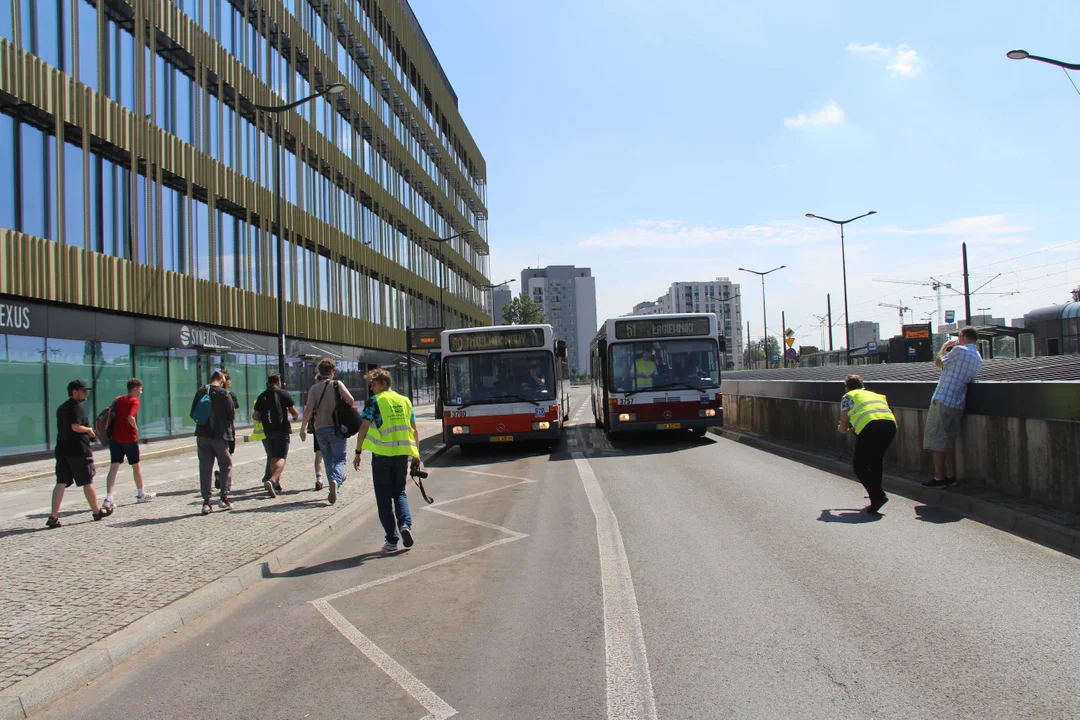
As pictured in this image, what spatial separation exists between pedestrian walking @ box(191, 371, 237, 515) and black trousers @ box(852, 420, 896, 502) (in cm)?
743

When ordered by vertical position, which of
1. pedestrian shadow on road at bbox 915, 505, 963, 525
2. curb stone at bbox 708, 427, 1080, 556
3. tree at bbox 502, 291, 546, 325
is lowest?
pedestrian shadow on road at bbox 915, 505, 963, 525

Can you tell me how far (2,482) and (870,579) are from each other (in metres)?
15.3

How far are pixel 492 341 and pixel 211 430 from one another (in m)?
7.98

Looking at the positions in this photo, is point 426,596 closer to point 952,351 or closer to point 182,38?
point 952,351

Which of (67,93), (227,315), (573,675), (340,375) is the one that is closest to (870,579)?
(573,675)

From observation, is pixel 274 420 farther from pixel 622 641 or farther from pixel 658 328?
pixel 658 328

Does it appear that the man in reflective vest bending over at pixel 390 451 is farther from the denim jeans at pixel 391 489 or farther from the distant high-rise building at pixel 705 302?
the distant high-rise building at pixel 705 302

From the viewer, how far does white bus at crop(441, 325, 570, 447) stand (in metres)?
16.6

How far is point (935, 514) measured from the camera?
8500 millimetres

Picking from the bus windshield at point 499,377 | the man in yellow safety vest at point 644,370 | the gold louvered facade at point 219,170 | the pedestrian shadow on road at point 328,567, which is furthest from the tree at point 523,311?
the pedestrian shadow on road at point 328,567

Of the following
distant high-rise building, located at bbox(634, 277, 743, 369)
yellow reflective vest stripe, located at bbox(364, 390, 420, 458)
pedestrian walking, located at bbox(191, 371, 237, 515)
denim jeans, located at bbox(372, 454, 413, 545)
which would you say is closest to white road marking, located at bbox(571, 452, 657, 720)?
denim jeans, located at bbox(372, 454, 413, 545)

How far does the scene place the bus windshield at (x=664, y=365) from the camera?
1769cm

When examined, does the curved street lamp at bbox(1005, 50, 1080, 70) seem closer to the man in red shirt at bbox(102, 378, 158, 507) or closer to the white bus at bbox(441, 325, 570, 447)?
the white bus at bbox(441, 325, 570, 447)

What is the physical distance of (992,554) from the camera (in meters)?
6.63
